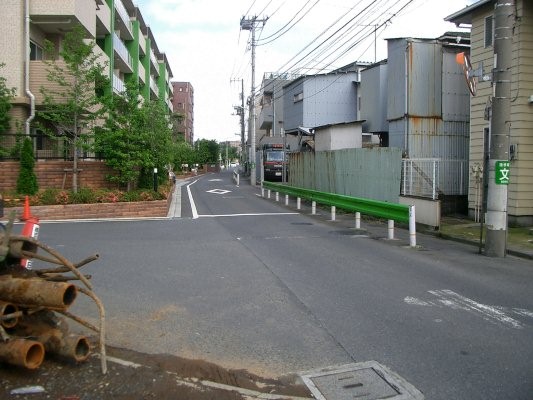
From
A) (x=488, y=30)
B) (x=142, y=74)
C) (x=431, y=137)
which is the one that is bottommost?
(x=431, y=137)

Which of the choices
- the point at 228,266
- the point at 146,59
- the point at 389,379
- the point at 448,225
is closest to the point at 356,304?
the point at 389,379

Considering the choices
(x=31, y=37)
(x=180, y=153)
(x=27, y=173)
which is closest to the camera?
(x=27, y=173)

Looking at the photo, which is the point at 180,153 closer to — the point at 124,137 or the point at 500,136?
the point at 124,137

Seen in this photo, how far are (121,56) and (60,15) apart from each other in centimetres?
1240

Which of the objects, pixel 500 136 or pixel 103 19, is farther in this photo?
pixel 103 19

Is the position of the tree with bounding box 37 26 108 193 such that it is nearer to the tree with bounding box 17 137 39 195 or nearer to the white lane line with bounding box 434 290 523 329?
the tree with bounding box 17 137 39 195

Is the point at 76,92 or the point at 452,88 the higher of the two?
the point at 452,88

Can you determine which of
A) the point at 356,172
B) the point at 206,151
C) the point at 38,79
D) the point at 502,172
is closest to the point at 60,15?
the point at 38,79

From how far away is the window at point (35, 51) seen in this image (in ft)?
74.7

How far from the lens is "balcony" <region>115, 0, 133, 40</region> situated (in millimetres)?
34469

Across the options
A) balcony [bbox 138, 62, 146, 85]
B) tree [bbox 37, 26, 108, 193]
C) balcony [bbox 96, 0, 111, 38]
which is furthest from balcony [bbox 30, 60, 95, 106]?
balcony [bbox 138, 62, 146, 85]

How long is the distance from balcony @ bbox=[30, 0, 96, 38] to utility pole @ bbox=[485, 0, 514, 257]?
17528 millimetres

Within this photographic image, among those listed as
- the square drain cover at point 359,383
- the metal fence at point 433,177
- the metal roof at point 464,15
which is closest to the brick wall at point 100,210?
the metal fence at point 433,177

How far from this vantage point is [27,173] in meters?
18.3
